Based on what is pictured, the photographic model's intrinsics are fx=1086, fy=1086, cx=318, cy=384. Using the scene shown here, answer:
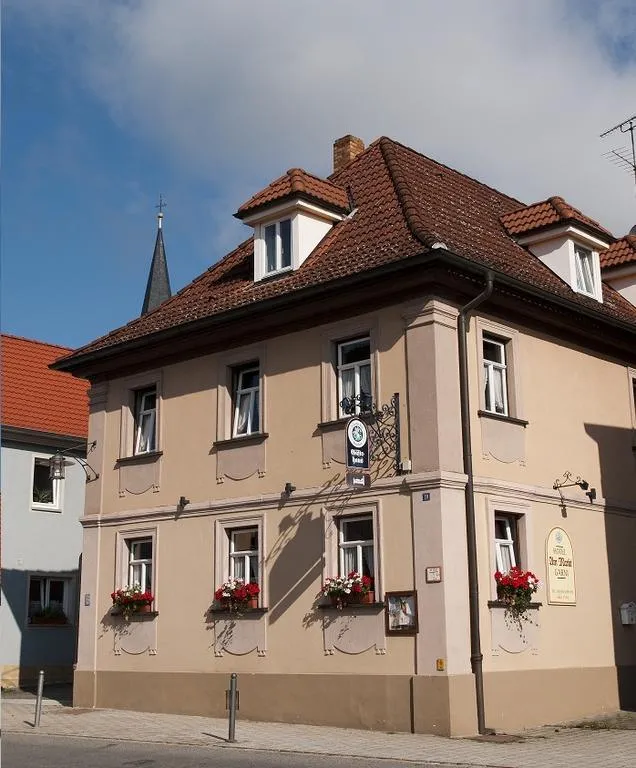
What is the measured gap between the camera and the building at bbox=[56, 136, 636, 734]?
16500mm

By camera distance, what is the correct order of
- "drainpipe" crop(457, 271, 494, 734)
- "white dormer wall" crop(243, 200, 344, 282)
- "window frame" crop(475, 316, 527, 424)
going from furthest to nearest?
1. "white dormer wall" crop(243, 200, 344, 282)
2. "window frame" crop(475, 316, 527, 424)
3. "drainpipe" crop(457, 271, 494, 734)

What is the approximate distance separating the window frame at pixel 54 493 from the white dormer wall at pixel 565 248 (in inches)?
565

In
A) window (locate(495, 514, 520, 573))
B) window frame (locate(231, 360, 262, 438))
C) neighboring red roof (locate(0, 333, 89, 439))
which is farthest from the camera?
neighboring red roof (locate(0, 333, 89, 439))

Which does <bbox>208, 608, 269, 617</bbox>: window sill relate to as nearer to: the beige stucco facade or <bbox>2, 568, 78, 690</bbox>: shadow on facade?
the beige stucco facade

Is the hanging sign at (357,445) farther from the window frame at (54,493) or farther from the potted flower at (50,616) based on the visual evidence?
the potted flower at (50,616)

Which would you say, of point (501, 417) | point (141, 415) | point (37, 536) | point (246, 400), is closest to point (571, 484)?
point (501, 417)

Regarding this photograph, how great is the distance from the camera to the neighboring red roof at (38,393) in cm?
2923

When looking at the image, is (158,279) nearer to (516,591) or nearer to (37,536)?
(37,536)

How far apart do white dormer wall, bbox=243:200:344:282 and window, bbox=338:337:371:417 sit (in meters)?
2.26

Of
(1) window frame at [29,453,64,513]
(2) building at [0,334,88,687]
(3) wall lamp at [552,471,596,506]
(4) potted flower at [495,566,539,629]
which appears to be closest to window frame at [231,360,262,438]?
(4) potted flower at [495,566,539,629]

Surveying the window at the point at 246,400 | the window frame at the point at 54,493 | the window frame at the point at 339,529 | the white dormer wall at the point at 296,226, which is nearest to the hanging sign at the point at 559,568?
the window frame at the point at 339,529

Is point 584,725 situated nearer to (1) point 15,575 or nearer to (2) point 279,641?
(2) point 279,641

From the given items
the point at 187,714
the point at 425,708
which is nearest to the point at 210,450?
the point at 187,714

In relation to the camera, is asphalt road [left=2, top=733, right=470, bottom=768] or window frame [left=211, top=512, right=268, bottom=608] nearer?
asphalt road [left=2, top=733, right=470, bottom=768]
